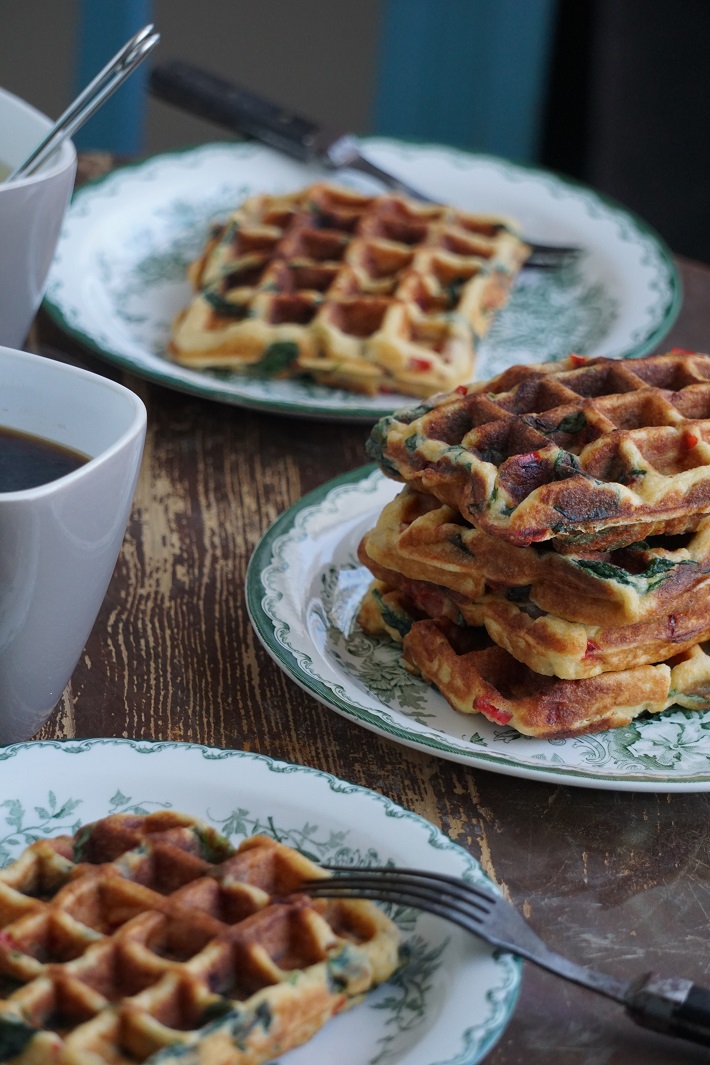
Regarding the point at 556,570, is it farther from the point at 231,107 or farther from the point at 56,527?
the point at 231,107

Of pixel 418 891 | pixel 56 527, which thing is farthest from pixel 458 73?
pixel 418 891

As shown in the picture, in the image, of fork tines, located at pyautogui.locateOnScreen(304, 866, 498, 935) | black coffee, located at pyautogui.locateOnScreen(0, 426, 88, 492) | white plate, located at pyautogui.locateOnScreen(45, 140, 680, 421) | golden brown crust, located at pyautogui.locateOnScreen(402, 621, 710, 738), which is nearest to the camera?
fork tines, located at pyautogui.locateOnScreen(304, 866, 498, 935)

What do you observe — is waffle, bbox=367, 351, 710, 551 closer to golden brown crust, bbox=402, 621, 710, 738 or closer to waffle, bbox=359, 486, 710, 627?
waffle, bbox=359, 486, 710, 627

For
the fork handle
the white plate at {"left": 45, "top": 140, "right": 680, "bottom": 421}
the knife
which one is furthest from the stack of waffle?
the knife

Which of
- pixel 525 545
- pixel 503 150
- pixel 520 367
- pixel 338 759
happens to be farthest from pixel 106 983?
pixel 503 150

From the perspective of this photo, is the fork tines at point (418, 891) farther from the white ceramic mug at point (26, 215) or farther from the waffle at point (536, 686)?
the white ceramic mug at point (26, 215)

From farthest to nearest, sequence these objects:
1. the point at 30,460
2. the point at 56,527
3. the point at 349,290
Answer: the point at 349,290, the point at 30,460, the point at 56,527
